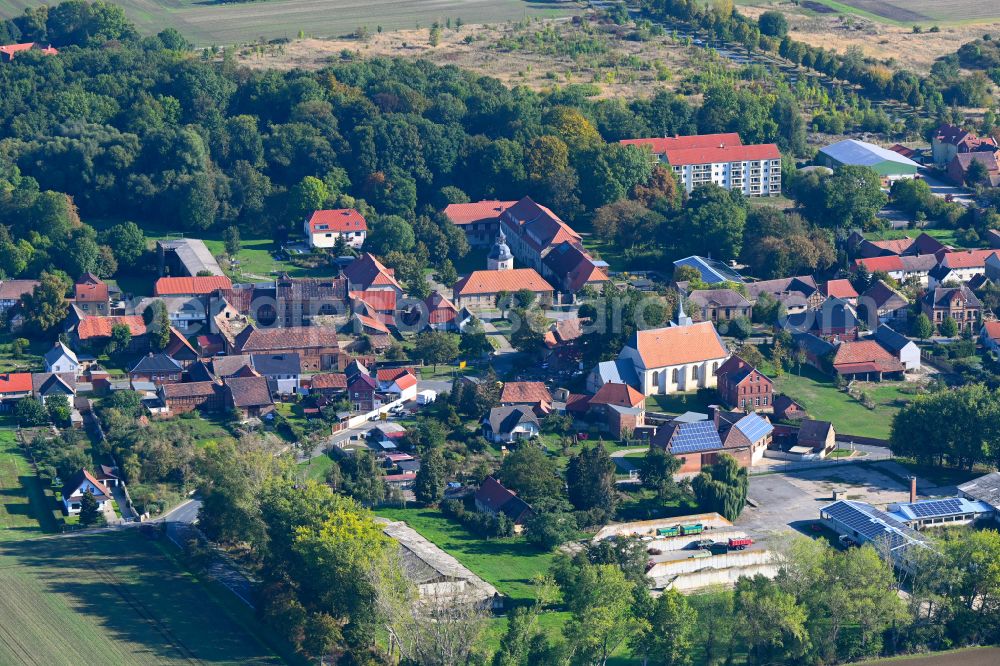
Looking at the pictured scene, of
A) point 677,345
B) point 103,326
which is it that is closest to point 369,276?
point 103,326

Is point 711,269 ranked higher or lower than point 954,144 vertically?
lower

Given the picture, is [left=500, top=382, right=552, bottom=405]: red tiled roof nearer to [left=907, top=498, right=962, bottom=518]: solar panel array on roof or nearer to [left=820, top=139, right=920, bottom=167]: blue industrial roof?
[left=907, top=498, right=962, bottom=518]: solar panel array on roof

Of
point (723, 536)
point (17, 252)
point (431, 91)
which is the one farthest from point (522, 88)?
point (723, 536)

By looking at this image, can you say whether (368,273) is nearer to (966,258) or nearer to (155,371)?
(155,371)

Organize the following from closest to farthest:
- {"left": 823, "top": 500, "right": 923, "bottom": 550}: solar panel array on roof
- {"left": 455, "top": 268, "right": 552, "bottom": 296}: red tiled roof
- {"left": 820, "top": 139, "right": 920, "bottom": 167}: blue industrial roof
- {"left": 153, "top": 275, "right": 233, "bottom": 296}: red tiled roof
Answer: {"left": 823, "top": 500, "right": 923, "bottom": 550}: solar panel array on roof → {"left": 153, "top": 275, "right": 233, "bottom": 296}: red tiled roof → {"left": 455, "top": 268, "right": 552, "bottom": 296}: red tiled roof → {"left": 820, "top": 139, "right": 920, "bottom": 167}: blue industrial roof

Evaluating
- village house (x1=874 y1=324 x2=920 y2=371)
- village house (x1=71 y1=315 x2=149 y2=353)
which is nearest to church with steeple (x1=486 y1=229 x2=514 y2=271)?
village house (x1=71 y1=315 x2=149 y2=353)

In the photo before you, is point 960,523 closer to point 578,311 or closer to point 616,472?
point 616,472
